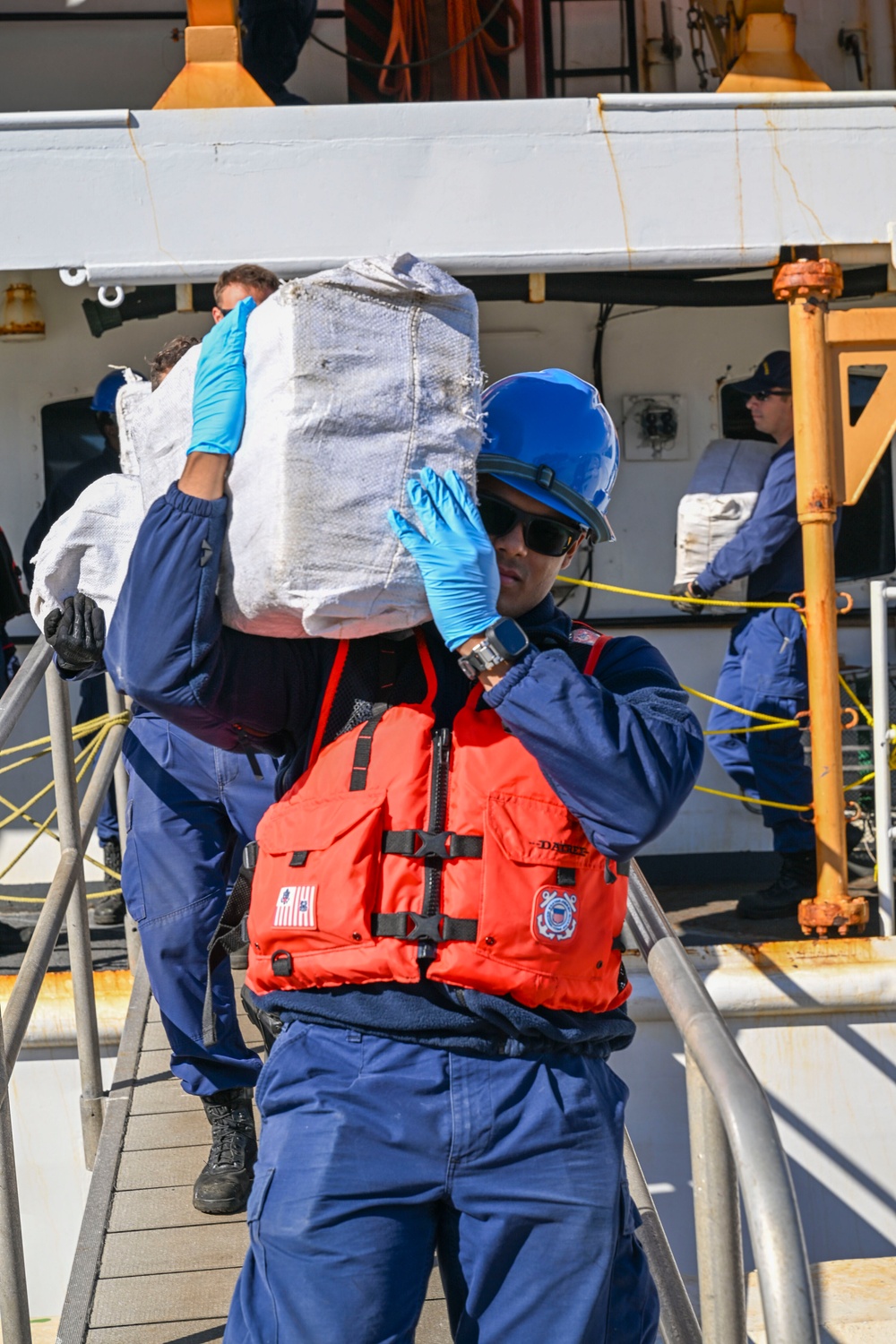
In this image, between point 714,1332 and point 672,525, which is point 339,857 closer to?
point 714,1332

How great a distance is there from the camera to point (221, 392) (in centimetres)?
180

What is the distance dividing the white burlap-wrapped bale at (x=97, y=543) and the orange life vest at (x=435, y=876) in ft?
4.99

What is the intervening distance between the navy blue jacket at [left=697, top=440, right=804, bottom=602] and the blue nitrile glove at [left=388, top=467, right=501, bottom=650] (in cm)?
385

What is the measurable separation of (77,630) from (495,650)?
1677mm

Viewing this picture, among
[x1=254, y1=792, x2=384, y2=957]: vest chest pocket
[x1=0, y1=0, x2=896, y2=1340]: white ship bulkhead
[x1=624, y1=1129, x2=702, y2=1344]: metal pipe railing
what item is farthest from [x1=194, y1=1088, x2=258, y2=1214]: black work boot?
[x1=254, y1=792, x2=384, y2=957]: vest chest pocket

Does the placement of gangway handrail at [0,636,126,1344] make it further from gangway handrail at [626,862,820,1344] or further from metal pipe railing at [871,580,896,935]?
metal pipe railing at [871,580,896,935]

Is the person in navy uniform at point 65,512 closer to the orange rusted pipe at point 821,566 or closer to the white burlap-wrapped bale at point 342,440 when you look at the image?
the orange rusted pipe at point 821,566

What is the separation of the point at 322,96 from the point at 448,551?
6481mm

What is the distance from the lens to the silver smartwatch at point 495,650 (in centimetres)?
171

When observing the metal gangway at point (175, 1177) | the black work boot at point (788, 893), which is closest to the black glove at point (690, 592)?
the black work boot at point (788, 893)

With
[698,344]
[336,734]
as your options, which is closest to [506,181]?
[698,344]

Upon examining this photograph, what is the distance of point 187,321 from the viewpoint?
7.32 m

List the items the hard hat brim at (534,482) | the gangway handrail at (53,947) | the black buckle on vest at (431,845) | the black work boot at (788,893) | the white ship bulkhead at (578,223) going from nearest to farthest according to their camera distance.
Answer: the black buckle on vest at (431,845)
the hard hat brim at (534,482)
the gangway handrail at (53,947)
the white ship bulkhead at (578,223)
the black work boot at (788,893)

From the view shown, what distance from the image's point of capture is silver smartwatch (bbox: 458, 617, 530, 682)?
5.61 feet
